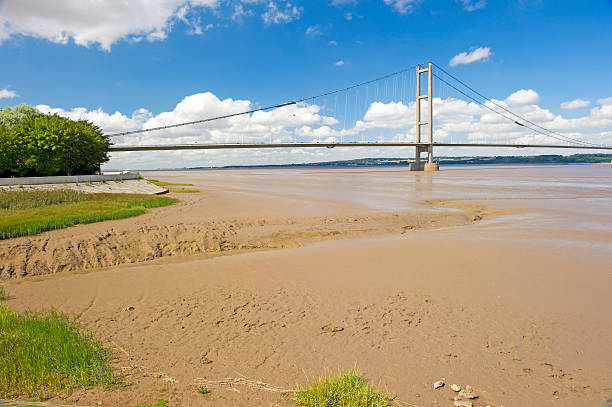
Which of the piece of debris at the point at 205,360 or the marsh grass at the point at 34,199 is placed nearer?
the piece of debris at the point at 205,360

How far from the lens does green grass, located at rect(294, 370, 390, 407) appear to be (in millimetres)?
3773

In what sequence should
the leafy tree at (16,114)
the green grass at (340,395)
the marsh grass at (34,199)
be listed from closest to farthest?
the green grass at (340,395) < the marsh grass at (34,199) < the leafy tree at (16,114)

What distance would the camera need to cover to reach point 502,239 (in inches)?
498

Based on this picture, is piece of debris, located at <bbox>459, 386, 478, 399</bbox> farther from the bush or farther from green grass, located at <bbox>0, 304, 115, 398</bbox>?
the bush

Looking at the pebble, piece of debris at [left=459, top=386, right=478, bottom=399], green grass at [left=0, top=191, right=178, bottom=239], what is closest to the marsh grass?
green grass at [left=0, top=191, right=178, bottom=239]

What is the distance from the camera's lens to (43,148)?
35969 mm

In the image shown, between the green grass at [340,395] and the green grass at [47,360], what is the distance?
2.30 m

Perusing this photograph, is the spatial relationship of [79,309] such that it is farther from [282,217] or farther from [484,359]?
[282,217]

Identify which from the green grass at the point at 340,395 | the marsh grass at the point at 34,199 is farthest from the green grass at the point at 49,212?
the green grass at the point at 340,395

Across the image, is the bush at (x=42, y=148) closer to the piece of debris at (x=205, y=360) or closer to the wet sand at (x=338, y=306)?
the wet sand at (x=338, y=306)

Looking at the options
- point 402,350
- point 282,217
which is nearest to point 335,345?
point 402,350

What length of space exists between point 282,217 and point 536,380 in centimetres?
1427

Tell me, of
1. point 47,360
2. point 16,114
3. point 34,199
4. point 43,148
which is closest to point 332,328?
point 47,360

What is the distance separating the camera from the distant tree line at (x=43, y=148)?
3550 centimetres
